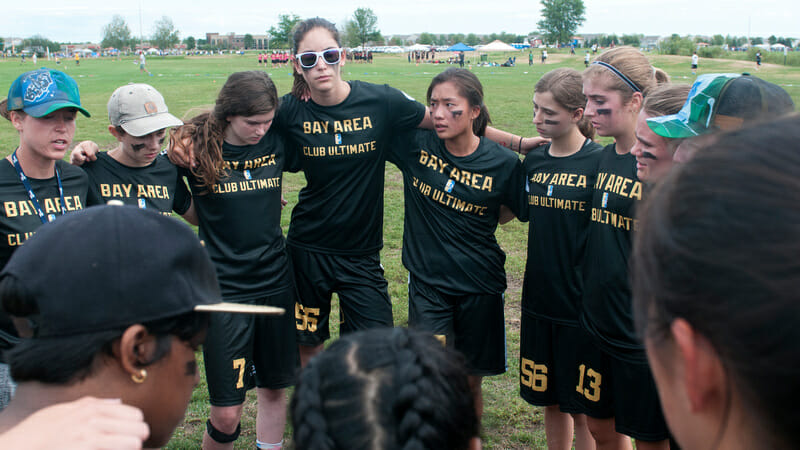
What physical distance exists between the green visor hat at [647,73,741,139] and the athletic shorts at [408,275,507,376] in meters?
1.79

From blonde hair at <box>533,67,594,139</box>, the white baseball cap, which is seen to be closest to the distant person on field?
blonde hair at <box>533,67,594,139</box>

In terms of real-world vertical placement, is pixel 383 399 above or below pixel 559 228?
above

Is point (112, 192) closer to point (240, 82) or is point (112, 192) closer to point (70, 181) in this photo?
point (70, 181)

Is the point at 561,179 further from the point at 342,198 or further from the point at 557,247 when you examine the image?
the point at 342,198

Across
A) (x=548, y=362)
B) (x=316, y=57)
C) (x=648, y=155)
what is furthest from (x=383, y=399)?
(x=316, y=57)

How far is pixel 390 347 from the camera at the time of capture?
55.6 inches

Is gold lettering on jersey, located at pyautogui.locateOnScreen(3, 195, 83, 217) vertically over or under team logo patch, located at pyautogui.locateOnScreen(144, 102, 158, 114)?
A: under

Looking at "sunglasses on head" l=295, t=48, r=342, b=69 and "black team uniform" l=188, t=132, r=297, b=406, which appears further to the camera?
"sunglasses on head" l=295, t=48, r=342, b=69

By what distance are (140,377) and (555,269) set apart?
2861mm

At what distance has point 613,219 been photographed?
3369 mm

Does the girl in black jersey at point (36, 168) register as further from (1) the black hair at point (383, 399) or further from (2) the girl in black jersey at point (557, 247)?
(2) the girl in black jersey at point (557, 247)

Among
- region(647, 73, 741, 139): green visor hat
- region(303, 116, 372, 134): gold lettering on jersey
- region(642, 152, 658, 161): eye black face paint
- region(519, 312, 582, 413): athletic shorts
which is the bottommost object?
region(519, 312, 582, 413): athletic shorts

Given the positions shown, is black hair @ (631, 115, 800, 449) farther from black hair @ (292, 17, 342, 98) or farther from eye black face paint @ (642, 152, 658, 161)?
black hair @ (292, 17, 342, 98)

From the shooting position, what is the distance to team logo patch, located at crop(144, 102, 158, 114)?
382cm
